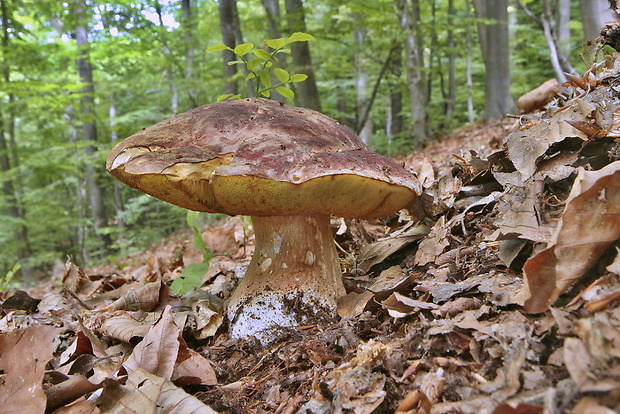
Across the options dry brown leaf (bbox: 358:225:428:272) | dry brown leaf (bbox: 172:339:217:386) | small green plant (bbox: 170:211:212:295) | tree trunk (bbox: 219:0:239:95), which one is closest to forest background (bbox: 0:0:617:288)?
tree trunk (bbox: 219:0:239:95)

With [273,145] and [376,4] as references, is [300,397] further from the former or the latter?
[376,4]

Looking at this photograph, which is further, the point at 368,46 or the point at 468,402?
the point at 368,46

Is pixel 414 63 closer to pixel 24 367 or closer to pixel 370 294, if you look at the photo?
pixel 370 294

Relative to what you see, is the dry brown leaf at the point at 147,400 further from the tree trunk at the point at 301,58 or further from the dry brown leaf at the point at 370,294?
the tree trunk at the point at 301,58

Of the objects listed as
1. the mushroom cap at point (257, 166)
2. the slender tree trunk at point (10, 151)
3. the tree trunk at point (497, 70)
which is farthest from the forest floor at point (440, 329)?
the slender tree trunk at point (10, 151)

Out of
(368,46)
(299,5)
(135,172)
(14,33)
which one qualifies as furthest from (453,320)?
(14,33)

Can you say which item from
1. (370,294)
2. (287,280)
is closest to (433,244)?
(370,294)
